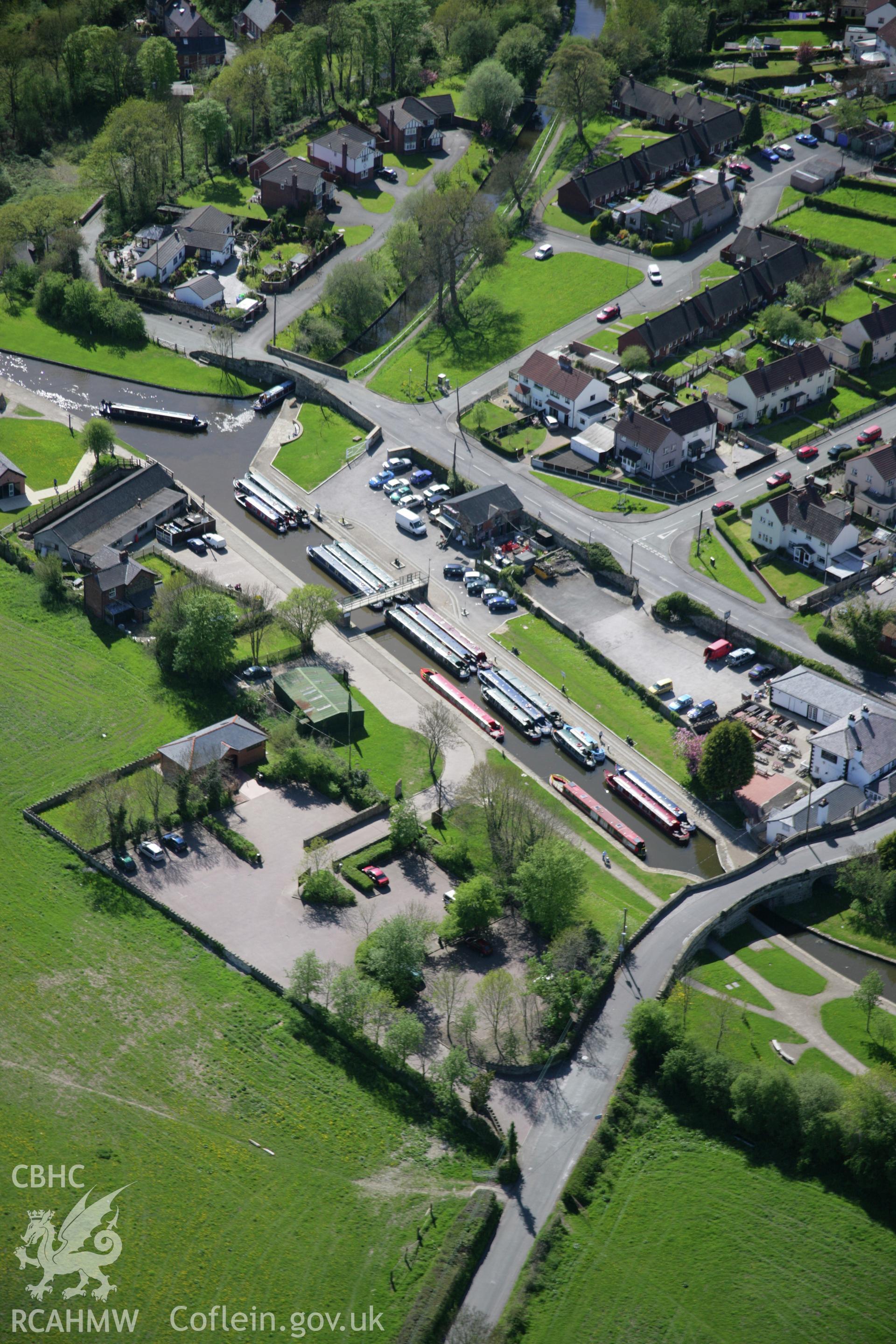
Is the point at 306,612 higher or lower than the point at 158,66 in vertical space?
lower

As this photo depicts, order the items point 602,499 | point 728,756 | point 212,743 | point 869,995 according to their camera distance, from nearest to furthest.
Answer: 1. point 869,995
2. point 728,756
3. point 212,743
4. point 602,499

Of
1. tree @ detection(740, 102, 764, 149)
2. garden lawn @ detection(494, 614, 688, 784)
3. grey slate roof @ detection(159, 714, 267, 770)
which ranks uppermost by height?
tree @ detection(740, 102, 764, 149)

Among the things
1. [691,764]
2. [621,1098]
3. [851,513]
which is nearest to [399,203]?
[851,513]

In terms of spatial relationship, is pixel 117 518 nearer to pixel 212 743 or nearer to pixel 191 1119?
pixel 212 743

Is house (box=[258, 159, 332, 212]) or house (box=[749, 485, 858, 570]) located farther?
house (box=[258, 159, 332, 212])

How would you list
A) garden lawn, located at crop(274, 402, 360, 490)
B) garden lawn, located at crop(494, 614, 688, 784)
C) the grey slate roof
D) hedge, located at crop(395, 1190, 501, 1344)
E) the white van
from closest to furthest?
hedge, located at crop(395, 1190, 501, 1344), the grey slate roof, garden lawn, located at crop(494, 614, 688, 784), the white van, garden lawn, located at crop(274, 402, 360, 490)

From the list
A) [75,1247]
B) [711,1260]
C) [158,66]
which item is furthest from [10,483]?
[711,1260]

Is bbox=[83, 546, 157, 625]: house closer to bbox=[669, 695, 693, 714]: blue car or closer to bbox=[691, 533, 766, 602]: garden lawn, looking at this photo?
bbox=[669, 695, 693, 714]: blue car

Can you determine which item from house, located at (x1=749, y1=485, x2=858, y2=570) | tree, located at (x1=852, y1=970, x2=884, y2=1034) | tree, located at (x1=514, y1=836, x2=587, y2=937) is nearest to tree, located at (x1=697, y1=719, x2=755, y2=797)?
tree, located at (x1=514, y1=836, x2=587, y2=937)
